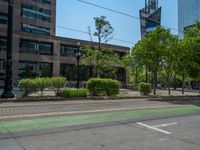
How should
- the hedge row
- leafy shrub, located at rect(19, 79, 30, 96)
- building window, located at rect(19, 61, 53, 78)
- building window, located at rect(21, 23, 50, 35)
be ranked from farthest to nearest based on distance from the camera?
1. building window, located at rect(21, 23, 50, 35)
2. building window, located at rect(19, 61, 53, 78)
3. the hedge row
4. leafy shrub, located at rect(19, 79, 30, 96)

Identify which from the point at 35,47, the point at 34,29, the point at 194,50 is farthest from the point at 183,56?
the point at 34,29

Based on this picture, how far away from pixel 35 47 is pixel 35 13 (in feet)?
32.6

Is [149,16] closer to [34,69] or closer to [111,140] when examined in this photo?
[34,69]

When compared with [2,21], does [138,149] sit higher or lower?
lower

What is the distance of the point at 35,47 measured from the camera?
63.6m

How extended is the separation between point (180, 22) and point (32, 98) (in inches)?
1921

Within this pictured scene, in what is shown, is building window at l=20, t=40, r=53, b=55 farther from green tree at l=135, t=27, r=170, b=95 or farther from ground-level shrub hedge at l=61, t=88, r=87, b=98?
ground-level shrub hedge at l=61, t=88, r=87, b=98

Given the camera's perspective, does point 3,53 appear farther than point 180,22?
No

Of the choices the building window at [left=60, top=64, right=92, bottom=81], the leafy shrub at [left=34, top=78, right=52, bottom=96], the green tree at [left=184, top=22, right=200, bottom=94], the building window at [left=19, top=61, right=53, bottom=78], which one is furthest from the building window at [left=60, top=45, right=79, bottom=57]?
the leafy shrub at [left=34, top=78, right=52, bottom=96]

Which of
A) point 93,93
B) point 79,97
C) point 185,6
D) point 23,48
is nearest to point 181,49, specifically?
point 93,93

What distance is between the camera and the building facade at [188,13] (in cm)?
5327

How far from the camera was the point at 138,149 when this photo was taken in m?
7.20

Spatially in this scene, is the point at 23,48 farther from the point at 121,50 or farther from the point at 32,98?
the point at 32,98

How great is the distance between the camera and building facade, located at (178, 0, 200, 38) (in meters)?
53.3
